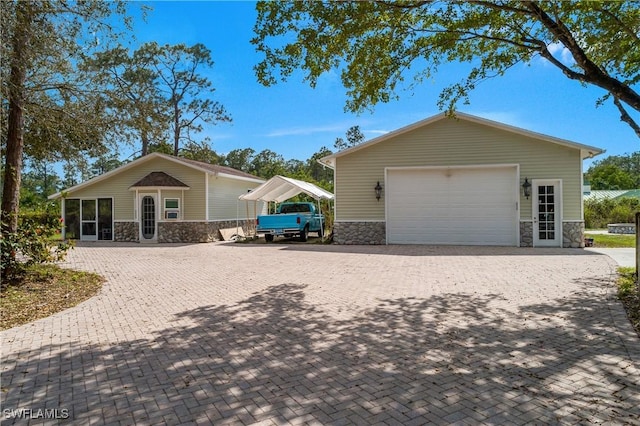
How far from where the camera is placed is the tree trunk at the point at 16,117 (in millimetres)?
6957

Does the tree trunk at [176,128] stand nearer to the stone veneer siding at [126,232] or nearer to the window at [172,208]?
the stone veneer siding at [126,232]

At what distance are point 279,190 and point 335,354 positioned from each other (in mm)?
16572

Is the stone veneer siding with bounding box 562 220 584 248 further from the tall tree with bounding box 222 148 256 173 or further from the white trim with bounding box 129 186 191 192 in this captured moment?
the tall tree with bounding box 222 148 256 173

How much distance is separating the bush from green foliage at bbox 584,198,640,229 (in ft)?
97.8

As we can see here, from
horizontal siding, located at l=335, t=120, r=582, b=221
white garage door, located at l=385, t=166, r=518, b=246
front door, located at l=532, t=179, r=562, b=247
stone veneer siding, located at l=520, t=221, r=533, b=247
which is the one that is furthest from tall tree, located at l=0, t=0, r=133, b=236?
front door, located at l=532, t=179, r=562, b=247

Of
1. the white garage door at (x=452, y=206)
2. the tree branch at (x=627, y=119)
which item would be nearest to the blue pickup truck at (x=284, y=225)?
the white garage door at (x=452, y=206)

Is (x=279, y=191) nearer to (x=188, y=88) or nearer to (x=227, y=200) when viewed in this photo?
(x=227, y=200)

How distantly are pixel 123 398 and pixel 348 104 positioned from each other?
742cm

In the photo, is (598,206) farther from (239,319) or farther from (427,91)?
(239,319)

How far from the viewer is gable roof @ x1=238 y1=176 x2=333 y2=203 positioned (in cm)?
1798

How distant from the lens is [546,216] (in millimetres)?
14227

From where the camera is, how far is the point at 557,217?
46.4ft

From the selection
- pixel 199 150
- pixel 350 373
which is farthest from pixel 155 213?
pixel 350 373

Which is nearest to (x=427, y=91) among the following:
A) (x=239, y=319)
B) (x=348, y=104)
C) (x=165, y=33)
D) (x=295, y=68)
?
(x=348, y=104)
